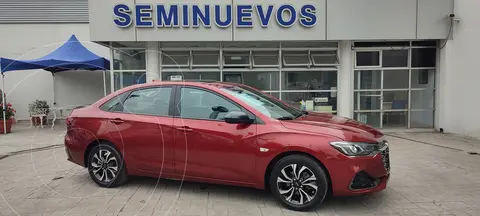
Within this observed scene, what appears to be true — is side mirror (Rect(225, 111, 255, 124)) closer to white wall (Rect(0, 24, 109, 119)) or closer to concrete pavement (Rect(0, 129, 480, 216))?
concrete pavement (Rect(0, 129, 480, 216))

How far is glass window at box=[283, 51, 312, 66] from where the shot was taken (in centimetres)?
1144

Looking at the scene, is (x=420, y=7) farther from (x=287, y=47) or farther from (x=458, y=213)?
(x=458, y=213)

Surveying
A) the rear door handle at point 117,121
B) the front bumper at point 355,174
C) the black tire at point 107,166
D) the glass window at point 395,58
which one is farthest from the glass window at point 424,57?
the black tire at point 107,166

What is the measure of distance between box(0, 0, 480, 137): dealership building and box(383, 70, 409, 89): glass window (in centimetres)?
3

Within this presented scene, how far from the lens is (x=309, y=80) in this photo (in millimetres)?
11492

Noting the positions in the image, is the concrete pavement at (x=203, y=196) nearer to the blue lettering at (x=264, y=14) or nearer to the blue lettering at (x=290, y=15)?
the blue lettering at (x=290, y=15)

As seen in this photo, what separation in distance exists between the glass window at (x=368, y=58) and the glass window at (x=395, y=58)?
0.76 ft

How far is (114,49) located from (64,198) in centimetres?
732

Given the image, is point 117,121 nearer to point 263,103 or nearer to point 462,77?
point 263,103

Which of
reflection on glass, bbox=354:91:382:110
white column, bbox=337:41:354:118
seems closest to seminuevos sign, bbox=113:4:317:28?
white column, bbox=337:41:354:118

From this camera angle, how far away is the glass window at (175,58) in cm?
1138

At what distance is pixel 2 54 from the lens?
15508 mm

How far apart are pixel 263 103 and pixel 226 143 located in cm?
86

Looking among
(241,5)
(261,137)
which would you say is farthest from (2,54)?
(261,137)
